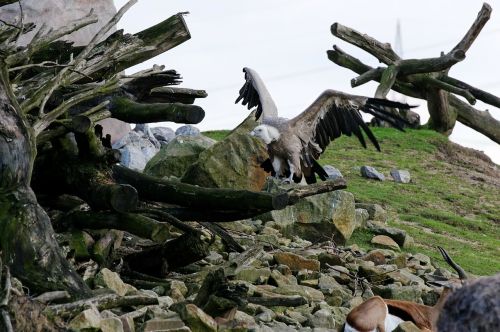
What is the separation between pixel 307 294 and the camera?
8.29 metres

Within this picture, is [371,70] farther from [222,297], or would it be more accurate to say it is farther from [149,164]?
[222,297]

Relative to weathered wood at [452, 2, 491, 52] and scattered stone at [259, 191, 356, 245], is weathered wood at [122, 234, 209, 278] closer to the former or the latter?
scattered stone at [259, 191, 356, 245]

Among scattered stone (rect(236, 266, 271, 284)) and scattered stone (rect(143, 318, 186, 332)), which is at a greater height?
scattered stone (rect(143, 318, 186, 332))

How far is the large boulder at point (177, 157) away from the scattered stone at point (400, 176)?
5.85 metres

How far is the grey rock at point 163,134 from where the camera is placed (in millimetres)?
18281

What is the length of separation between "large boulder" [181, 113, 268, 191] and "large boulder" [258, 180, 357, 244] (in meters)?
0.37

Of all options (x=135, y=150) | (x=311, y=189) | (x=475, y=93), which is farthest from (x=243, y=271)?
(x=475, y=93)

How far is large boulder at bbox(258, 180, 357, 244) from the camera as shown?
39.9ft

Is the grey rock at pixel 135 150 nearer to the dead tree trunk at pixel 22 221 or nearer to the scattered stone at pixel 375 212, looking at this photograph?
the scattered stone at pixel 375 212

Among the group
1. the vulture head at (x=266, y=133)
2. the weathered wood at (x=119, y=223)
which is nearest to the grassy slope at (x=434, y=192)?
the vulture head at (x=266, y=133)

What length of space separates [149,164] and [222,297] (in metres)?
7.05

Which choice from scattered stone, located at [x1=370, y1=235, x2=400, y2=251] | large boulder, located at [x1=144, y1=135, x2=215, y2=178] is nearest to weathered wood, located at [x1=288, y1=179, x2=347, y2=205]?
scattered stone, located at [x1=370, y1=235, x2=400, y2=251]

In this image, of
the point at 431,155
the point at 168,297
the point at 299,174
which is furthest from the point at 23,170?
the point at 431,155

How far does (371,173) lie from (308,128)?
22.1ft
